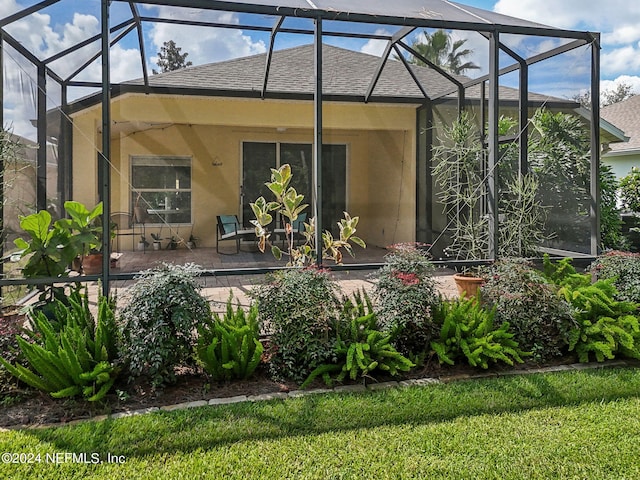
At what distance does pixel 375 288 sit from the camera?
14.0ft

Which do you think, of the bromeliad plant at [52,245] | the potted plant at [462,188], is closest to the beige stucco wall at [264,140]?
the potted plant at [462,188]

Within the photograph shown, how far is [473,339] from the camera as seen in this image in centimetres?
388

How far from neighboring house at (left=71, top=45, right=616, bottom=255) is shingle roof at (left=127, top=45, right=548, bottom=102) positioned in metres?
0.02

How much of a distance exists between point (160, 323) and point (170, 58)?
4.42m

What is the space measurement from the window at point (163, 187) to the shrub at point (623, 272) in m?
4.85

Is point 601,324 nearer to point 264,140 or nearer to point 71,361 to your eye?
point 71,361

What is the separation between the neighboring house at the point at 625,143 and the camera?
1513 cm

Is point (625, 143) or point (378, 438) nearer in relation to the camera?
point (378, 438)

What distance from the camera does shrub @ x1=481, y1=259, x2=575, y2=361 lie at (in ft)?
13.5

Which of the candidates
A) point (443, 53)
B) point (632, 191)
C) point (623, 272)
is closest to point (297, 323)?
point (623, 272)

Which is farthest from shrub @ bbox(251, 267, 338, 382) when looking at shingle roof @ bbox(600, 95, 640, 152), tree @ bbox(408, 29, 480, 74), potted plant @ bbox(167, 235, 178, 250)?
shingle roof @ bbox(600, 95, 640, 152)

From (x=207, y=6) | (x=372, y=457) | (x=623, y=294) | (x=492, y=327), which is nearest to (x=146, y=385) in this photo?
(x=372, y=457)

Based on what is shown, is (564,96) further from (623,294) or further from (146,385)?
(146,385)

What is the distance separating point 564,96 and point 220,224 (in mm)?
4659
